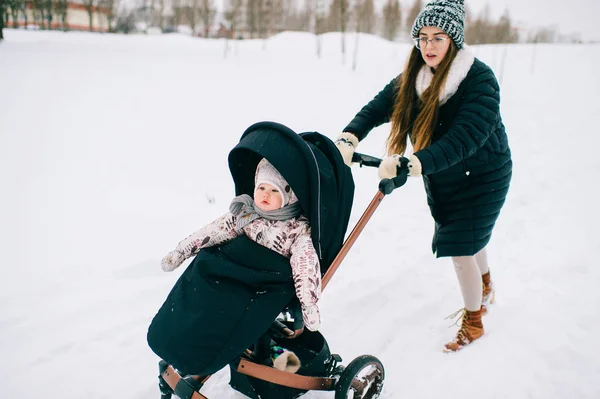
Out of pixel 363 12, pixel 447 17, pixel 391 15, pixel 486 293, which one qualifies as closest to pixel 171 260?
pixel 447 17

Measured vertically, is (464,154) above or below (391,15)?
below

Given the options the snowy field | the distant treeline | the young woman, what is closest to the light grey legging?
the young woman

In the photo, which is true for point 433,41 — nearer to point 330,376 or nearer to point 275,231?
point 275,231

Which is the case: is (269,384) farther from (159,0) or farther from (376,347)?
(159,0)

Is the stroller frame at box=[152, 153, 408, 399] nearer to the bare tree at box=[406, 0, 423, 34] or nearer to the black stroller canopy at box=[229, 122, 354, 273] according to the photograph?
the black stroller canopy at box=[229, 122, 354, 273]

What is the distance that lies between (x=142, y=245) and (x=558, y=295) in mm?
3398

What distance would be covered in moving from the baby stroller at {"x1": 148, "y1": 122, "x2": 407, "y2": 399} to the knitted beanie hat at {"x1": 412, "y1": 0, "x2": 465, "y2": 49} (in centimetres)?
82

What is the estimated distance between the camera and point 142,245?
155 inches

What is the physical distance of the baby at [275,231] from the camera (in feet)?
6.08

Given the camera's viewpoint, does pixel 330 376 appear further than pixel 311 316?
Yes

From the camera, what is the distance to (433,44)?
7.33 ft

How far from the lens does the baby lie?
1854 millimetres

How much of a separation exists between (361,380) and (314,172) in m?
1.12

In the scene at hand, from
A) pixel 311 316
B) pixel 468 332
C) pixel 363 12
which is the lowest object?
pixel 468 332
